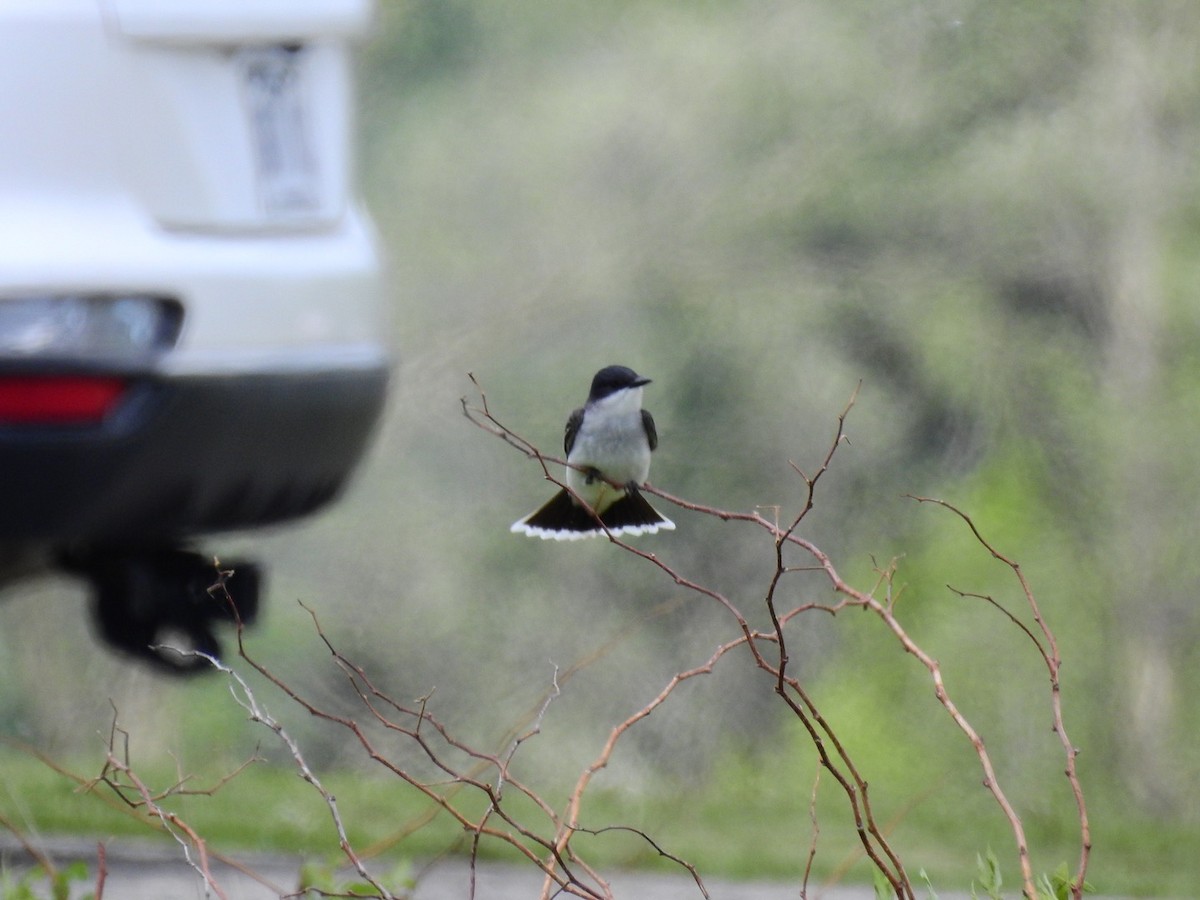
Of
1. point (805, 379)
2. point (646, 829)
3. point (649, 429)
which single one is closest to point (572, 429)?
point (649, 429)

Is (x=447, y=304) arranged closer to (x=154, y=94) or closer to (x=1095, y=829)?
(x=1095, y=829)

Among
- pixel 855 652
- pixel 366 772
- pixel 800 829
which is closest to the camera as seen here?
pixel 800 829

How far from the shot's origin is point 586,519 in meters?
2.13

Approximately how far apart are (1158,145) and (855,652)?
2.62 m

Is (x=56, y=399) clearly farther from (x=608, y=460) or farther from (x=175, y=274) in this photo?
(x=608, y=460)

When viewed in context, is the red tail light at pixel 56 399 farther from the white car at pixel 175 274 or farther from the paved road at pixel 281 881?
the paved road at pixel 281 881

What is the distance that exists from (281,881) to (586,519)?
2.06 meters

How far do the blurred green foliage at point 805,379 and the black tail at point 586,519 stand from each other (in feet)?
16.5

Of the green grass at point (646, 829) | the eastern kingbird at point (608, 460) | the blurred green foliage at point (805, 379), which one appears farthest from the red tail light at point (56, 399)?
the blurred green foliage at point (805, 379)

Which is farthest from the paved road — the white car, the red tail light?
the red tail light

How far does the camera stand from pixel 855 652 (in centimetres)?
767

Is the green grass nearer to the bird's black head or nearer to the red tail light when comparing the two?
the red tail light

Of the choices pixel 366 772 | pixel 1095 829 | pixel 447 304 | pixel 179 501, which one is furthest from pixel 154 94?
pixel 447 304

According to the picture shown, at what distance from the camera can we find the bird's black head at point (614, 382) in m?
2.34
